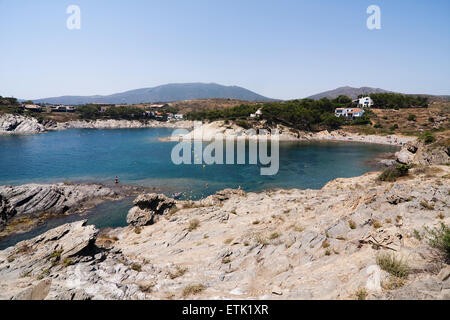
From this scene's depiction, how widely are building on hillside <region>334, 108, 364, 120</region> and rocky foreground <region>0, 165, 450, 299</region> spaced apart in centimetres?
11668

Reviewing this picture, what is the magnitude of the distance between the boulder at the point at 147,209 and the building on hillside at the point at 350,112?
387 ft

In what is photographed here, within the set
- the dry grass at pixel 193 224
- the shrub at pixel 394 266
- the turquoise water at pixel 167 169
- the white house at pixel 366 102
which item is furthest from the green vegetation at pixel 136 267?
the white house at pixel 366 102

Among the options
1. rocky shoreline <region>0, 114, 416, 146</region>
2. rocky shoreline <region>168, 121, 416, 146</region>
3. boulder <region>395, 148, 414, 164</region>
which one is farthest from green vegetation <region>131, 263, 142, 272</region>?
rocky shoreline <region>0, 114, 416, 146</region>

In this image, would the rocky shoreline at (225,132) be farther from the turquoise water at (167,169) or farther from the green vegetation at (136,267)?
the green vegetation at (136,267)

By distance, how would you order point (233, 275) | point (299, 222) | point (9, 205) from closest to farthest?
point (233, 275) < point (299, 222) < point (9, 205)

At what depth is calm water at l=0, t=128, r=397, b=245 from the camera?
4401 centimetres

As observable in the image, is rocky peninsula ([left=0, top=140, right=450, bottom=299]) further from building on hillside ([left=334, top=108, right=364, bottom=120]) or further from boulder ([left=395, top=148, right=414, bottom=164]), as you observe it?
building on hillside ([left=334, top=108, right=364, bottom=120])

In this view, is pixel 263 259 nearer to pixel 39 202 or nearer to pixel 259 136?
pixel 39 202

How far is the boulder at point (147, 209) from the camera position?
82.6ft

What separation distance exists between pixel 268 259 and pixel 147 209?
16853 millimetres

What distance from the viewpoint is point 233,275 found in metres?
12.1

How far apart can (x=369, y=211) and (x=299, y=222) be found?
4572 millimetres
